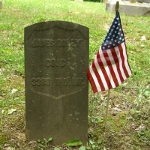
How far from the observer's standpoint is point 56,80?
3402 mm

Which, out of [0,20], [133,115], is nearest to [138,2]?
[0,20]

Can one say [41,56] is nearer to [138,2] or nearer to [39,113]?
[39,113]

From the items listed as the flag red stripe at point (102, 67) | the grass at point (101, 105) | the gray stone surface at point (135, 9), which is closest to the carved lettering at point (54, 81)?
the flag red stripe at point (102, 67)

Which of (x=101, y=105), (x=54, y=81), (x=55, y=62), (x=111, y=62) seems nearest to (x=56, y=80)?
(x=54, y=81)

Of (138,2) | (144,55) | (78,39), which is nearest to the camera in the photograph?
(78,39)

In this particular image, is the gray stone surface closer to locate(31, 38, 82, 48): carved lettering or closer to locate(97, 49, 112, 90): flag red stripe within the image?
locate(97, 49, 112, 90): flag red stripe

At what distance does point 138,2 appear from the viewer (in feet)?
42.7

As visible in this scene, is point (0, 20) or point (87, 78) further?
point (0, 20)

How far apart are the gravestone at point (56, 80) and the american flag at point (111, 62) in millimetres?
113

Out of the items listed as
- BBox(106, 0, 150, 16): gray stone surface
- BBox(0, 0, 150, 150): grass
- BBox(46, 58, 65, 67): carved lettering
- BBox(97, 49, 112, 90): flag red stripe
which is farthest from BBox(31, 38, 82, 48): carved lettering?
BBox(106, 0, 150, 16): gray stone surface

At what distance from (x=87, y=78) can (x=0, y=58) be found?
9.56 feet

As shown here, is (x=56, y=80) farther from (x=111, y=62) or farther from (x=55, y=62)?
(x=111, y=62)

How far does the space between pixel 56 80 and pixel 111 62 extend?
628 millimetres

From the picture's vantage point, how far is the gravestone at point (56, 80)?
330cm
